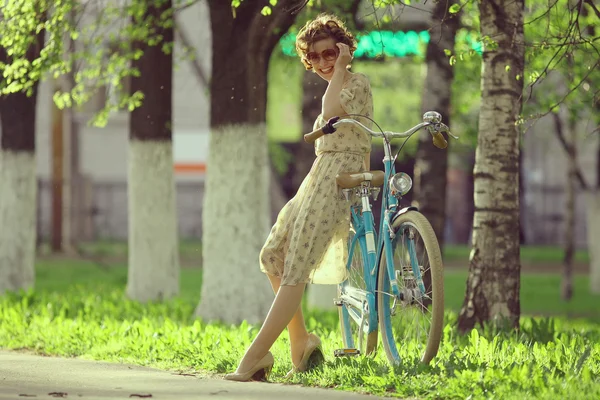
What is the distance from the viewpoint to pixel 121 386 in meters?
6.70

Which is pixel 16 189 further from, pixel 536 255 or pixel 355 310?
pixel 536 255

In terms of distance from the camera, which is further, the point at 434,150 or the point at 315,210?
the point at 434,150

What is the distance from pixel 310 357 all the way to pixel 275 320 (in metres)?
0.37

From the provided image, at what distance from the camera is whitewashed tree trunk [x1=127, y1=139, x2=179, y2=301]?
13.8 metres

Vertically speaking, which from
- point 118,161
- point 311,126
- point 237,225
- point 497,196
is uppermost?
point 118,161

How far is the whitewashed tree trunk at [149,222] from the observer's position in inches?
542

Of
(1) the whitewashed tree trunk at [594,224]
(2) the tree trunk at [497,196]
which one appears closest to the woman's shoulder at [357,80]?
(2) the tree trunk at [497,196]

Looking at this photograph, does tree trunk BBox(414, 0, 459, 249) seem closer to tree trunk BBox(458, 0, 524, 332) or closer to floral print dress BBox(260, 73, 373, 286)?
tree trunk BBox(458, 0, 524, 332)

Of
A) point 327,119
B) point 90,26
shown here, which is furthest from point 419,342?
point 90,26

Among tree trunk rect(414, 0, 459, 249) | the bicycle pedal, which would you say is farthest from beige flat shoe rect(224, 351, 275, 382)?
tree trunk rect(414, 0, 459, 249)

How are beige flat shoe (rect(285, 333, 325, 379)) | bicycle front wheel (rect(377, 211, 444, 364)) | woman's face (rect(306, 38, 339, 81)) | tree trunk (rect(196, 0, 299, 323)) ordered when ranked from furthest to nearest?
tree trunk (rect(196, 0, 299, 323)), beige flat shoe (rect(285, 333, 325, 379)), woman's face (rect(306, 38, 339, 81)), bicycle front wheel (rect(377, 211, 444, 364))

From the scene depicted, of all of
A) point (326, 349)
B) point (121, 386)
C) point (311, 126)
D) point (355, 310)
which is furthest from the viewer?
point (311, 126)

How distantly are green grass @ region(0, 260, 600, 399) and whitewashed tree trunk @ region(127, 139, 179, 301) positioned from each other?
427 mm

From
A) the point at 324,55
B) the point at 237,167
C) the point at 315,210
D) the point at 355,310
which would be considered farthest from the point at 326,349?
the point at 237,167
